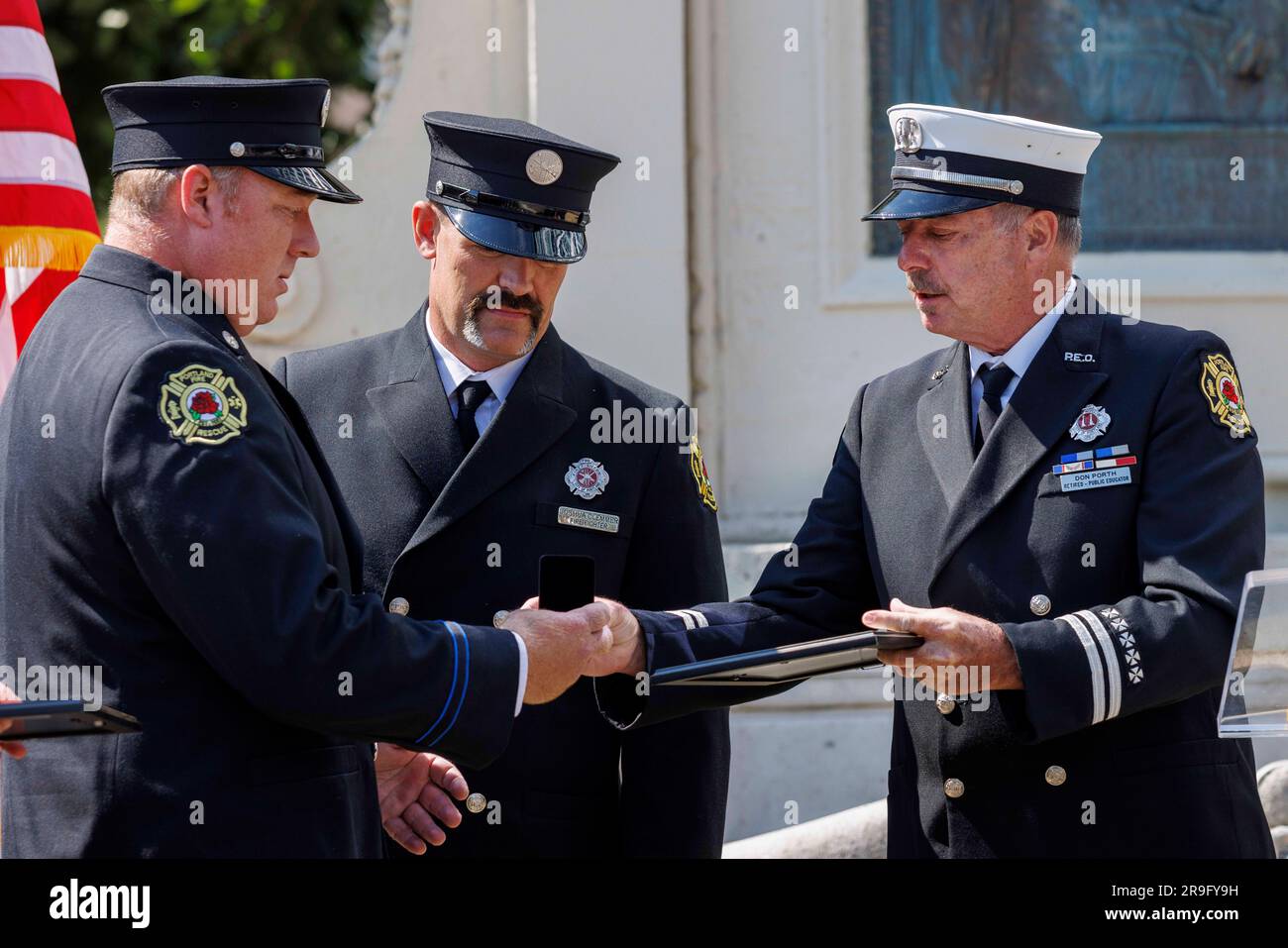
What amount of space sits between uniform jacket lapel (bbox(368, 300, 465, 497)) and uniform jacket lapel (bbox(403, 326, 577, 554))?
0.05 ft

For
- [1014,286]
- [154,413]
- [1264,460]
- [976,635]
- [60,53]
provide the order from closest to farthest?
[154,413], [976,635], [1014,286], [1264,460], [60,53]

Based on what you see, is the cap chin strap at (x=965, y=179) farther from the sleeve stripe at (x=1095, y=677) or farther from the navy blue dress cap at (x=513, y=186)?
the sleeve stripe at (x=1095, y=677)

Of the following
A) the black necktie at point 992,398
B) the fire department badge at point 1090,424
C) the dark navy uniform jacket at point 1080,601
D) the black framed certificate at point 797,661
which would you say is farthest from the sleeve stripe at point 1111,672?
the black necktie at point 992,398

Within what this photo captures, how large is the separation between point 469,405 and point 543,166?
1.70ft

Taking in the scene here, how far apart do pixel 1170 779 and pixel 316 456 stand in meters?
1.60

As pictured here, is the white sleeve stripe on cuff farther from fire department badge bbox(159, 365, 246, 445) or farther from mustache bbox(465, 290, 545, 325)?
mustache bbox(465, 290, 545, 325)

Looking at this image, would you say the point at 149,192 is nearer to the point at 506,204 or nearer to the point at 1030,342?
the point at 506,204

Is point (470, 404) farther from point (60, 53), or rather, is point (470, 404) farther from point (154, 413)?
point (60, 53)

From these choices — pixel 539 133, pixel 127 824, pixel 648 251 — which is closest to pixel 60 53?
pixel 648 251

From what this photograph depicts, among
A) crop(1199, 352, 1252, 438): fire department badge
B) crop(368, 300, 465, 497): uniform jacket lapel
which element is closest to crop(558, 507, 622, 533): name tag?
crop(368, 300, 465, 497): uniform jacket lapel

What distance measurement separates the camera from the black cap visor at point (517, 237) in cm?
389

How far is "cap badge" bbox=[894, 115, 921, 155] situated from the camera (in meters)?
3.80

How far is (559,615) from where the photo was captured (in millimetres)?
3453

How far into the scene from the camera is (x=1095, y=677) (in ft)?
10.6
